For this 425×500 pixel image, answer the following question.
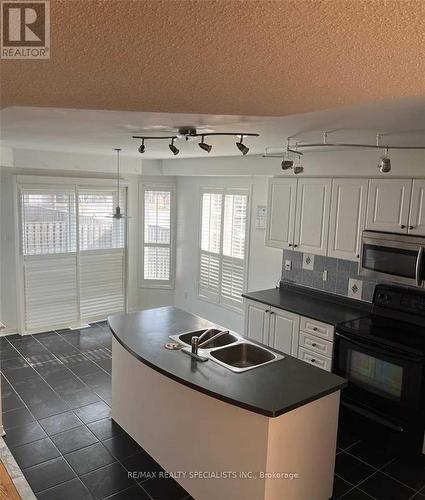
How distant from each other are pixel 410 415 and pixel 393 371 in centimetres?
34

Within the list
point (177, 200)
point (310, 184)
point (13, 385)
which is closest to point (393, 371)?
point (310, 184)

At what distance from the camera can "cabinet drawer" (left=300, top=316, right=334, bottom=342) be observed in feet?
12.5

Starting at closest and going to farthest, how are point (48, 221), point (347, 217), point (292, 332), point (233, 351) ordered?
point (233, 351) → point (347, 217) → point (292, 332) → point (48, 221)

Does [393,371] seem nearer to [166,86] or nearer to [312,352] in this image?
[312,352]

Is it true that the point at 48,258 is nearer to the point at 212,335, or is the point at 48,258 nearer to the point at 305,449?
the point at 212,335

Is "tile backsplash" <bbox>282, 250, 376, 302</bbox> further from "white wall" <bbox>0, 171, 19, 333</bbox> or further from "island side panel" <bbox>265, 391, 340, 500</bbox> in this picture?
"white wall" <bbox>0, 171, 19, 333</bbox>

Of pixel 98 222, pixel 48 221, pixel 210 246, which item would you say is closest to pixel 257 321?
pixel 210 246

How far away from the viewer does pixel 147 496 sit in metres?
2.90

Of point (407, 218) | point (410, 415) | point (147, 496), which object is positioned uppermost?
point (407, 218)

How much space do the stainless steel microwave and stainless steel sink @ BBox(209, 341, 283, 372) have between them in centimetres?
143

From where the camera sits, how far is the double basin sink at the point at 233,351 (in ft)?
10.1

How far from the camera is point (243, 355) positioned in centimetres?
323

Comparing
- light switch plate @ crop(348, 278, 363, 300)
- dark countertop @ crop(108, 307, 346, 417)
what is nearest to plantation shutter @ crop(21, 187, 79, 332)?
dark countertop @ crop(108, 307, 346, 417)

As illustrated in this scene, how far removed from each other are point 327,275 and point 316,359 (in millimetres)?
1024
